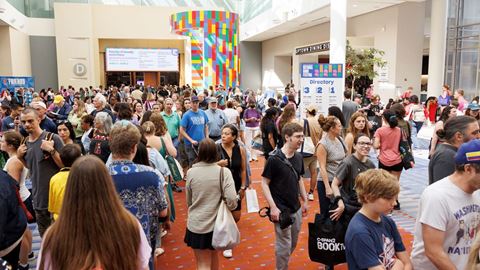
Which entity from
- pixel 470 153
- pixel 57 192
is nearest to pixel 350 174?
pixel 470 153

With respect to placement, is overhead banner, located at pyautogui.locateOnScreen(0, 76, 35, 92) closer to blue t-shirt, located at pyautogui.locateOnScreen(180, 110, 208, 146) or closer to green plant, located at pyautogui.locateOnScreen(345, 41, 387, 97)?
blue t-shirt, located at pyautogui.locateOnScreen(180, 110, 208, 146)

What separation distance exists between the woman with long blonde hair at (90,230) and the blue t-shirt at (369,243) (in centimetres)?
114

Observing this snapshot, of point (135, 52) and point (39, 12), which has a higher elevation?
point (39, 12)

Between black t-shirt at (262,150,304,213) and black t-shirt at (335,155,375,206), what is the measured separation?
430 millimetres

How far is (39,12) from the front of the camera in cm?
2650

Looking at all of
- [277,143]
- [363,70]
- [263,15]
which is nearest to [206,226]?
[277,143]

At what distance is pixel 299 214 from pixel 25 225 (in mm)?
2320

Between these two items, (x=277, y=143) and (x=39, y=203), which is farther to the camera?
(x=277, y=143)

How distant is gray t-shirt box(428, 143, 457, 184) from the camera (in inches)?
118

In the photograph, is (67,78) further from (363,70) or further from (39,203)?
(39,203)

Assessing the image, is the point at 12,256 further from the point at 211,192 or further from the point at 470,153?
the point at 470,153

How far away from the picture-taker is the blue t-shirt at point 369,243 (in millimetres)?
2146

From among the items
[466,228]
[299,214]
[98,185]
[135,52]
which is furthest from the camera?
[135,52]

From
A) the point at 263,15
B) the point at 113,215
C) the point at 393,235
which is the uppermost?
the point at 263,15
